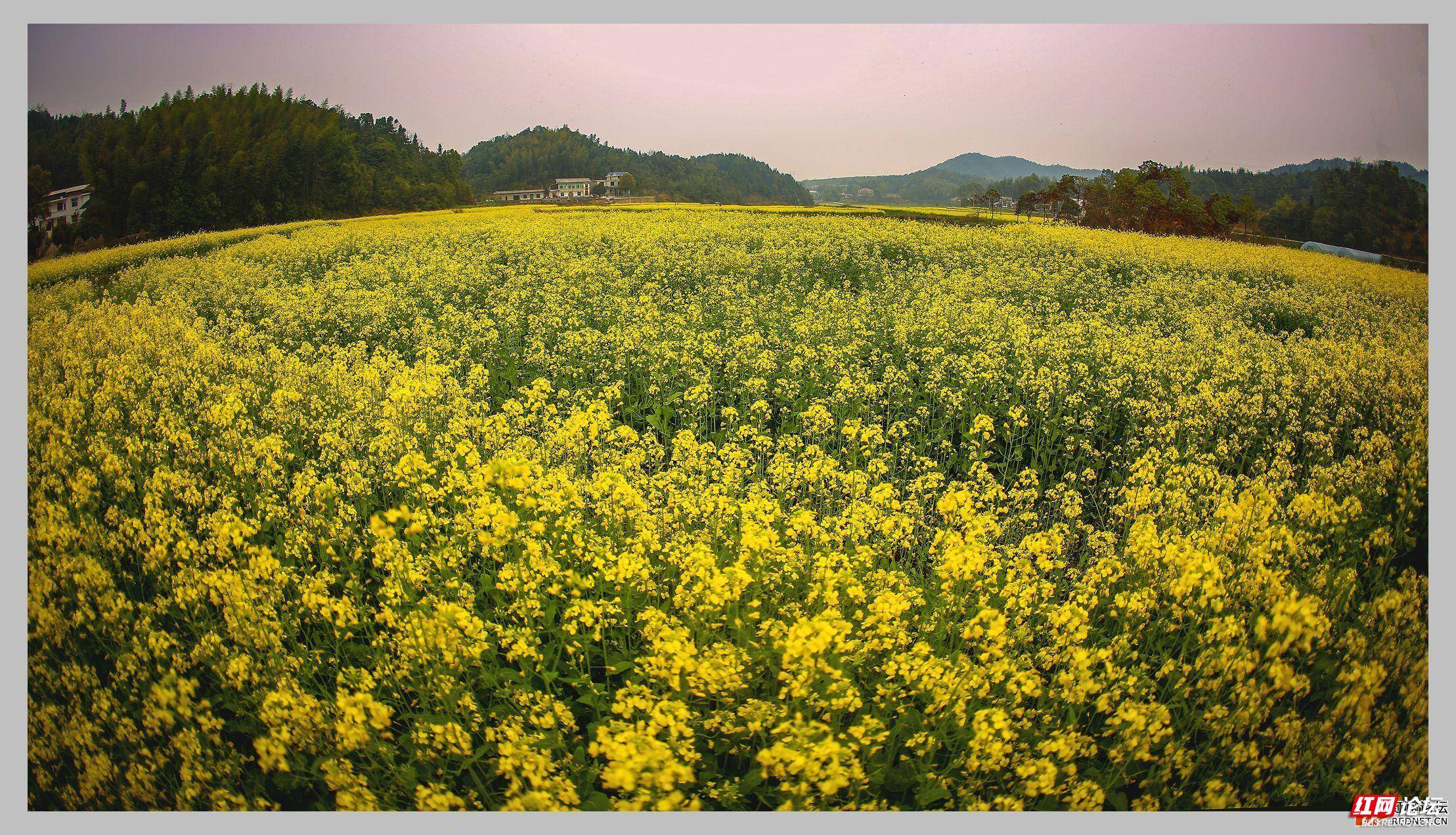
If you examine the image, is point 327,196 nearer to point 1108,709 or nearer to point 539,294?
point 539,294

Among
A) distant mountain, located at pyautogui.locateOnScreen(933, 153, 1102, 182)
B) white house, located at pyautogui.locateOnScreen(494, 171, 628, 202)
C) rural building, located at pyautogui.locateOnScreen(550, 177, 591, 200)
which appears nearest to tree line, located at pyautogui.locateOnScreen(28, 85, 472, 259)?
white house, located at pyautogui.locateOnScreen(494, 171, 628, 202)

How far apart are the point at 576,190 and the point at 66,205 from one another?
555 inches

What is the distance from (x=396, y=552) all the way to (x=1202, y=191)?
9511 millimetres

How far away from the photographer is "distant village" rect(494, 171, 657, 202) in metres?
16.1

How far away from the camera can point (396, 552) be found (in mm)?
3639

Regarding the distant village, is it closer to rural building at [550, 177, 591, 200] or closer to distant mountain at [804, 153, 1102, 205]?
rural building at [550, 177, 591, 200]

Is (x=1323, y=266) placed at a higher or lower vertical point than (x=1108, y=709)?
higher

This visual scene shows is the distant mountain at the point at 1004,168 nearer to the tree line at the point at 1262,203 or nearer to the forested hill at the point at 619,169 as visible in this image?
the tree line at the point at 1262,203

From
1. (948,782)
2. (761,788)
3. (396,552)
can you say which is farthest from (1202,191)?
(396,552)

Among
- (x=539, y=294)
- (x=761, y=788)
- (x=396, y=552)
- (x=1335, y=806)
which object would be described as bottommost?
(x=1335, y=806)

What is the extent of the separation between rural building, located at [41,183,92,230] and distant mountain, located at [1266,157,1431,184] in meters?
9.90

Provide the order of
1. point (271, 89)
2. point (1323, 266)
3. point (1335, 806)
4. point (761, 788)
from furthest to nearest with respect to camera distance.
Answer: point (1323, 266) → point (271, 89) → point (1335, 806) → point (761, 788)

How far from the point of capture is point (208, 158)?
712cm

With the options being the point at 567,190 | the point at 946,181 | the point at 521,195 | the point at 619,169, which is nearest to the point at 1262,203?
the point at 946,181
